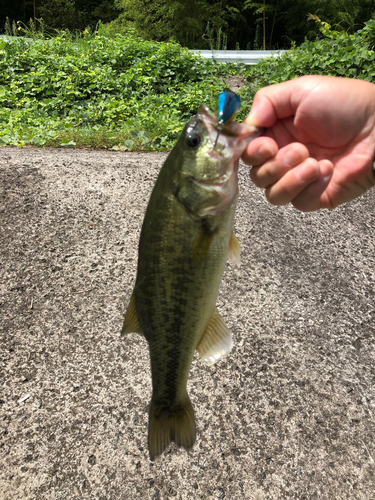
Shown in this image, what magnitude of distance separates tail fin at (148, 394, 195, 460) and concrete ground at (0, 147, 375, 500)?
101 centimetres

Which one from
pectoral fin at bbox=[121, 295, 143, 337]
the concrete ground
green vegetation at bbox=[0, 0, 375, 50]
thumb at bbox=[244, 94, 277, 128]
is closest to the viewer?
pectoral fin at bbox=[121, 295, 143, 337]

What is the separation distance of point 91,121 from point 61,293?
4262 millimetres

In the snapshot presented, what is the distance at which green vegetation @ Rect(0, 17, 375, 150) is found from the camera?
5809 millimetres

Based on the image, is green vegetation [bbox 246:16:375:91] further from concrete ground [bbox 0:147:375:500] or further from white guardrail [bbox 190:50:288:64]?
concrete ground [bbox 0:147:375:500]

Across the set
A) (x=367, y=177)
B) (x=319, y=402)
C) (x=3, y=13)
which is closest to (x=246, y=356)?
(x=319, y=402)

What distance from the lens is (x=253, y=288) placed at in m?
3.47

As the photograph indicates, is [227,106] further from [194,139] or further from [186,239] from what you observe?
[186,239]

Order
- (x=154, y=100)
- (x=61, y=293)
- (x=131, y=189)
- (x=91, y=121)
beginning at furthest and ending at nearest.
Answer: (x=154, y=100)
(x=91, y=121)
(x=131, y=189)
(x=61, y=293)

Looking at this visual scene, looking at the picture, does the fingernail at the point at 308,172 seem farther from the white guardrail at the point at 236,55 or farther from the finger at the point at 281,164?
the white guardrail at the point at 236,55

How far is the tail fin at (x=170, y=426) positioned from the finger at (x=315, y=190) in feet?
3.41

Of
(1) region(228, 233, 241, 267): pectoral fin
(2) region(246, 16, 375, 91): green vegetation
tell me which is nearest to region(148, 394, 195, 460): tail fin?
(1) region(228, 233, 241, 267): pectoral fin

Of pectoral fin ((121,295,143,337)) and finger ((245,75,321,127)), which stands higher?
finger ((245,75,321,127))

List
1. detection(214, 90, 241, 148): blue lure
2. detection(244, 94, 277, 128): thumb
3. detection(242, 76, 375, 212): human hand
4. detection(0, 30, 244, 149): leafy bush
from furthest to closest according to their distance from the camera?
detection(0, 30, 244, 149): leafy bush, detection(244, 94, 277, 128): thumb, detection(242, 76, 375, 212): human hand, detection(214, 90, 241, 148): blue lure

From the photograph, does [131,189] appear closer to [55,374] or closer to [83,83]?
[55,374]
